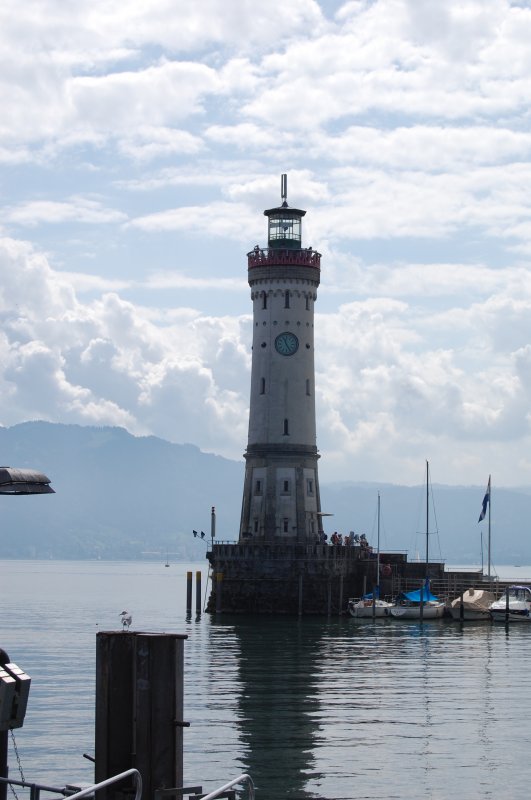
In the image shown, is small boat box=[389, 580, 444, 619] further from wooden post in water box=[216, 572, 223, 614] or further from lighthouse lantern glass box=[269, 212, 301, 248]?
lighthouse lantern glass box=[269, 212, 301, 248]

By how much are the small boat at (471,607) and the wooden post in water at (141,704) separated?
7500 cm

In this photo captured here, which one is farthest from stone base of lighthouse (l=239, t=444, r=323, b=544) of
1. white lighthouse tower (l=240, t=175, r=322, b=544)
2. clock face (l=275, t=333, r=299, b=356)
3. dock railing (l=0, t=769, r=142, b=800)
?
dock railing (l=0, t=769, r=142, b=800)

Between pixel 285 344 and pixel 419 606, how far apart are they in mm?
23328

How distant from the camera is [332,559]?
9881cm

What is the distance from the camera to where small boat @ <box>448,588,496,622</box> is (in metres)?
97.1

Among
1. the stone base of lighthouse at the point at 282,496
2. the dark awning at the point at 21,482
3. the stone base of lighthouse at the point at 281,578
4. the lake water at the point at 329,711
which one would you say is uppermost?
the stone base of lighthouse at the point at 282,496

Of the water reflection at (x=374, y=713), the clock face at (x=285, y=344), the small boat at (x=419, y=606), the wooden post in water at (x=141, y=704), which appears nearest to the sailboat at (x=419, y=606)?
the small boat at (x=419, y=606)

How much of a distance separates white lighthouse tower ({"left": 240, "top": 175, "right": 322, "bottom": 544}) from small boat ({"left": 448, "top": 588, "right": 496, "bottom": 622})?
40.6 ft

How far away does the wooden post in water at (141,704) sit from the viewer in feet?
76.6

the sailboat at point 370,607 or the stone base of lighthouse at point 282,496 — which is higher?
the stone base of lighthouse at point 282,496

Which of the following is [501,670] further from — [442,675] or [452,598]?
[452,598]

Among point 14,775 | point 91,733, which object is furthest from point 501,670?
point 14,775

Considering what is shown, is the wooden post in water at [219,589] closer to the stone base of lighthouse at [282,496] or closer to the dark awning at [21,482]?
the stone base of lighthouse at [282,496]

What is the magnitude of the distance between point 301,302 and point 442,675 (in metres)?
49.4
